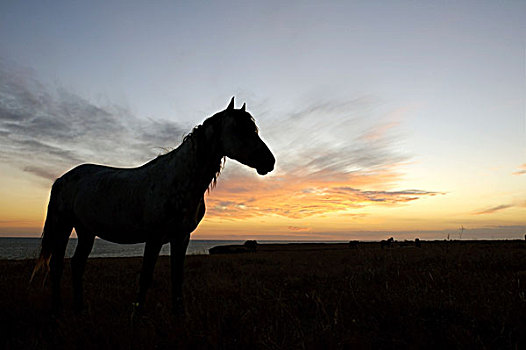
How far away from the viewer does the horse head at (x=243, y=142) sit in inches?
186

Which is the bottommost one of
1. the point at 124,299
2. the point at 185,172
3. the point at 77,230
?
the point at 124,299

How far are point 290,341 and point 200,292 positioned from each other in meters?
3.59

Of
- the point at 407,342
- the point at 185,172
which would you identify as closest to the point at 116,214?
the point at 185,172

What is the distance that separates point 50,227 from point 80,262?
919 millimetres

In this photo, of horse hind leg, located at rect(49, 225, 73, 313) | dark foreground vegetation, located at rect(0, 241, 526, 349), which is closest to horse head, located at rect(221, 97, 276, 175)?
dark foreground vegetation, located at rect(0, 241, 526, 349)

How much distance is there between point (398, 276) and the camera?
6691 mm

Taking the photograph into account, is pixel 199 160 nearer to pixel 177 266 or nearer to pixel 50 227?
pixel 177 266

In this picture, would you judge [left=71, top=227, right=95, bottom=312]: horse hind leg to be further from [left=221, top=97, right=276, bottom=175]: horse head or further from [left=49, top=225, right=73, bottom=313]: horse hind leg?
[left=221, top=97, right=276, bottom=175]: horse head

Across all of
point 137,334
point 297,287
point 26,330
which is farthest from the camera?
point 297,287

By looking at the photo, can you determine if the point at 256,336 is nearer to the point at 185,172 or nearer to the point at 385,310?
the point at 385,310

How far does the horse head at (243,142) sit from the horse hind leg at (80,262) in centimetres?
333

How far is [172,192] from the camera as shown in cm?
467

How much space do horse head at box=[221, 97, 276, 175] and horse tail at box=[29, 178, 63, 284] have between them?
3.55 m

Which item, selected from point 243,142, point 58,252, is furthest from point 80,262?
point 243,142
